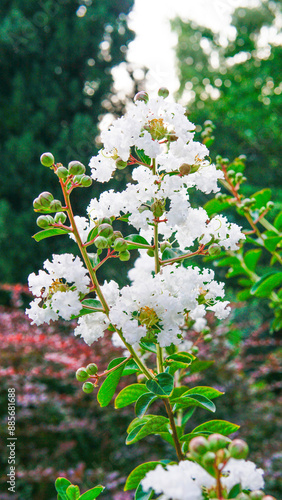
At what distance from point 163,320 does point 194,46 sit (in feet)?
34.3

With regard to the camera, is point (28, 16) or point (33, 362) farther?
point (28, 16)

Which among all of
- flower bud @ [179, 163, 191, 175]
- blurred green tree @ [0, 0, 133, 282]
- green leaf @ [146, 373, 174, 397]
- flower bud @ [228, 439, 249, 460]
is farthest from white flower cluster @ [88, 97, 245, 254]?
blurred green tree @ [0, 0, 133, 282]

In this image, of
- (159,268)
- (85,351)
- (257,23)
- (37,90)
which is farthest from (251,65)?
(159,268)

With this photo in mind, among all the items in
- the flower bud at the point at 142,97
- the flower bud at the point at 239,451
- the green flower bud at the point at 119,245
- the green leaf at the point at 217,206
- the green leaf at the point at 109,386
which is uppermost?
the flower bud at the point at 142,97

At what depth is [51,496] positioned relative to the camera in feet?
8.79

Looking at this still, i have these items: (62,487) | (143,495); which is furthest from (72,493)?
(143,495)

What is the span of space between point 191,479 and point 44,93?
5655 mm

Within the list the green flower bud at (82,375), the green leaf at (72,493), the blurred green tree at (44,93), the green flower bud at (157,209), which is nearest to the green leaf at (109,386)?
the green flower bud at (82,375)

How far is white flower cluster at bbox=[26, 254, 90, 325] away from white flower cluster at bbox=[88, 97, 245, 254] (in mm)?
108

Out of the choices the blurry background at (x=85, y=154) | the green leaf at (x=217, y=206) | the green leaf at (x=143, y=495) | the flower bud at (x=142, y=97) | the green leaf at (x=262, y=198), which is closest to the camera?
the green leaf at (x=143, y=495)

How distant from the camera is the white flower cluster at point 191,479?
0.36m

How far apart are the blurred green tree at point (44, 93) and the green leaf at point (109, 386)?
14.7 feet

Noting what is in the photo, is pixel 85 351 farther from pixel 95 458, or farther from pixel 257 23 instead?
pixel 257 23

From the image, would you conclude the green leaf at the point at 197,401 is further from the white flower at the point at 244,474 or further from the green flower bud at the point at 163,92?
the green flower bud at the point at 163,92
